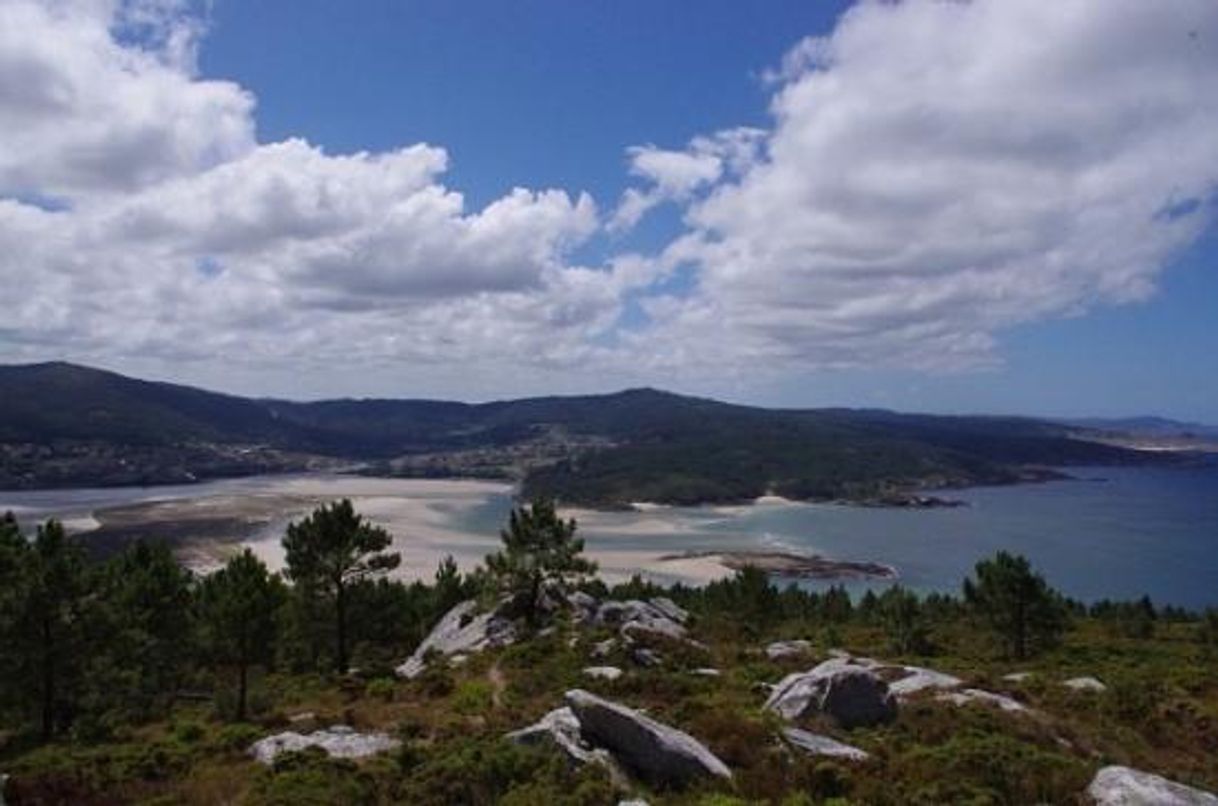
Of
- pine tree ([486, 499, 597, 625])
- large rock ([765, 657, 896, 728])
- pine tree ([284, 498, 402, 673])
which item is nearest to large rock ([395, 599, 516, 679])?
pine tree ([486, 499, 597, 625])

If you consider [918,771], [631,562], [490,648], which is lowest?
[631,562]

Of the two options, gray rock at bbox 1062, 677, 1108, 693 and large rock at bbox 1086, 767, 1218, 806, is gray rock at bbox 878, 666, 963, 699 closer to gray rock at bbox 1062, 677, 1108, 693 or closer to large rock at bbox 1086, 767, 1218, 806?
gray rock at bbox 1062, 677, 1108, 693

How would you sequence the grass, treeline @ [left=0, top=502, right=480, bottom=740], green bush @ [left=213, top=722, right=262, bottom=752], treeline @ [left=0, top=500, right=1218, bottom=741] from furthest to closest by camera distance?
treeline @ [left=0, top=500, right=1218, bottom=741] < treeline @ [left=0, top=502, right=480, bottom=740] < green bush @ [left=213, top=722, right=262, bottom=752] < the grass

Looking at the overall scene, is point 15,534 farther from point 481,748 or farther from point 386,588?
point 481,748

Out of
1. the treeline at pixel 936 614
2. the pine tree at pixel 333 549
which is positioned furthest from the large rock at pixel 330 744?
the treeline at pixel 936 614

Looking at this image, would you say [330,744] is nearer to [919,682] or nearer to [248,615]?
[248,615]

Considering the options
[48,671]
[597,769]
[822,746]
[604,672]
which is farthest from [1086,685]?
[48,671]

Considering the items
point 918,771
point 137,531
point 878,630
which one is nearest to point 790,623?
point 878,630
